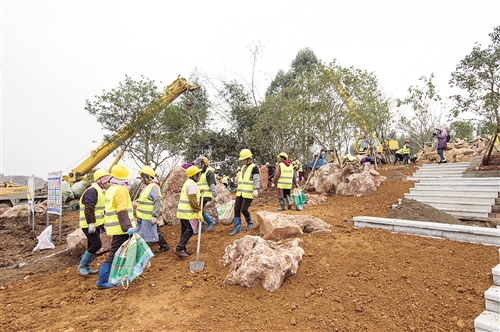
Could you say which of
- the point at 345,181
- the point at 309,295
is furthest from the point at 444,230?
the point at 345,181

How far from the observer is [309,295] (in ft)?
10.3

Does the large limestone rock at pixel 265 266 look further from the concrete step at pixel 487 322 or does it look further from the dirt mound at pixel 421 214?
the dirt mound at pixel 421 214

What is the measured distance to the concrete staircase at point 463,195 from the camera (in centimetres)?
577

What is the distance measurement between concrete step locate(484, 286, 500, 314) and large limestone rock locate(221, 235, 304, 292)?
73.0 inches

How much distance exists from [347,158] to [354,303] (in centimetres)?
871

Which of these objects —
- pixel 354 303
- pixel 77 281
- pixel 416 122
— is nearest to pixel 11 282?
pixel 77 281

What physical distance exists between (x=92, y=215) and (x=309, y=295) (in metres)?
3.30

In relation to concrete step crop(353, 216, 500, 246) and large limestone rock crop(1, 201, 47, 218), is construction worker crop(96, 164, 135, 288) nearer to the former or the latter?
concrete step crop(353, 216, 500, 246)

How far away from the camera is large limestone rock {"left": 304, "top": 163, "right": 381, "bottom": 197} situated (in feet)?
28.5

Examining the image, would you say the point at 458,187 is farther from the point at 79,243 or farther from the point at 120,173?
the point at 79,243

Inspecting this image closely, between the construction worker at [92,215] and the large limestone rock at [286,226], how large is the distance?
2661 mm

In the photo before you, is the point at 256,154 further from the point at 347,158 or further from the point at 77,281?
the point at 77,281

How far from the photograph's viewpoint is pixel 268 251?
363cm

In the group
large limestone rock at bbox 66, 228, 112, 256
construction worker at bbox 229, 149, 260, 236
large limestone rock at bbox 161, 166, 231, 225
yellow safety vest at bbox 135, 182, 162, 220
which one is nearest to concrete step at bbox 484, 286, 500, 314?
construction worker at bbox 229, 149, 260, 236
